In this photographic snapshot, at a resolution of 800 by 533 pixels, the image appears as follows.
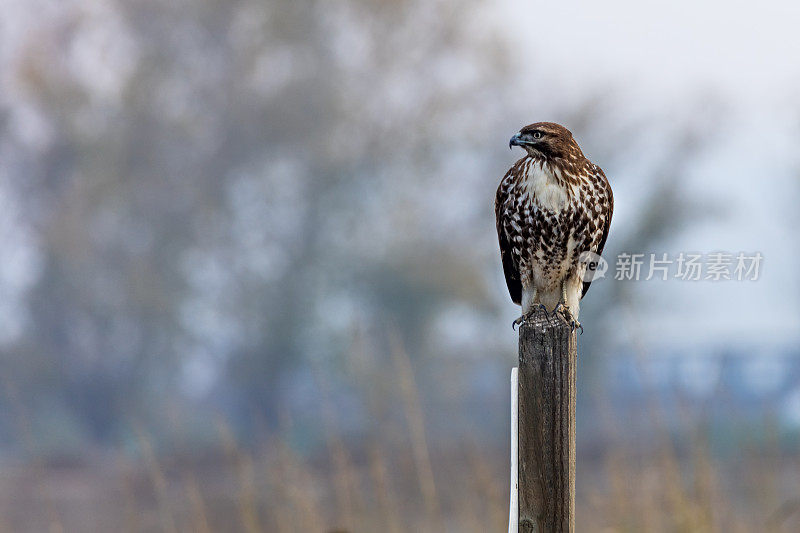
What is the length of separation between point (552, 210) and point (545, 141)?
0.70 feet

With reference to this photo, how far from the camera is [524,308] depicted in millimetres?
2752

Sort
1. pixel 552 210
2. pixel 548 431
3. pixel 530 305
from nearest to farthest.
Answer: pixel 548 431 → pixel 552 210 → pixel 530 305

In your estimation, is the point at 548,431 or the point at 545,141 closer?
the point at 548,431

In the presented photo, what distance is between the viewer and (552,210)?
2428 millimetres

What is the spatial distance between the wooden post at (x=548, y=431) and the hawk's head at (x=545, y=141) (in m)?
0.69

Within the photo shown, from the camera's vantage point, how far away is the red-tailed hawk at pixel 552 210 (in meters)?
2.44

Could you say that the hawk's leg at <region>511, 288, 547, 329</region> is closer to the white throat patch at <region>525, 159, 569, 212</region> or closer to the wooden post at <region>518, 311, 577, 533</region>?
the white throat patch at <region>525, 159, 569, 212</region>

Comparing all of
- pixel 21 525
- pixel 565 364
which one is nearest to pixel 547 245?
pixel 565 364

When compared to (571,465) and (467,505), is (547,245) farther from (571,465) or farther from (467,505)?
(467,505)

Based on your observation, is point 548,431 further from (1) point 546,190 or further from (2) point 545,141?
(2) point 545,141

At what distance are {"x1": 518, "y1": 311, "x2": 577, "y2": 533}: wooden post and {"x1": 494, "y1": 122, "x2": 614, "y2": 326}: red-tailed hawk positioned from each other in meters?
0.46

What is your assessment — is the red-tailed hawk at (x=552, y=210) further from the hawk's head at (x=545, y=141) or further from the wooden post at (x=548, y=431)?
the wooden post at (x=548, y=431)

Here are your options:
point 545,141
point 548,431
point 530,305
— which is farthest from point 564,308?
point 548,431

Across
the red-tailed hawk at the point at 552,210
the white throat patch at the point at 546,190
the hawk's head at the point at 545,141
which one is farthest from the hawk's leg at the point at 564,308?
the hawk's head at the point at 545,141
